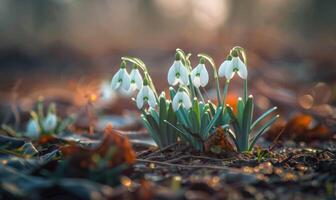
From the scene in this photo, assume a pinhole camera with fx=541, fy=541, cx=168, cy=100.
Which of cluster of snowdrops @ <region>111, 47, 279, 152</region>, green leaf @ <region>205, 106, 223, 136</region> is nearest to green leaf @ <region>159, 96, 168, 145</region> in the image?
cluster of snowdrops @ <region>111, 47, 279, 152</region>

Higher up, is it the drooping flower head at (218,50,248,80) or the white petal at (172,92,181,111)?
the drooping flower head at (218,50,248,80)

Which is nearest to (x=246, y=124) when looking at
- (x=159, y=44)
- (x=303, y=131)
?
(x=303, y=131)

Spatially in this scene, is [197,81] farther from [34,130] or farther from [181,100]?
[34,130]

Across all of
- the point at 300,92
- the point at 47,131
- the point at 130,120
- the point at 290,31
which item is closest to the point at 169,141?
the point at 47,131

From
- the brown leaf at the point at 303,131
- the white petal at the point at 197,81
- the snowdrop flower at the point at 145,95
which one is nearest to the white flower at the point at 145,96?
the snowdrop flower at the point at 145,95

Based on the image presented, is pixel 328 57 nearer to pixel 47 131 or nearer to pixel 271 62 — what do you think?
pixel 271 62

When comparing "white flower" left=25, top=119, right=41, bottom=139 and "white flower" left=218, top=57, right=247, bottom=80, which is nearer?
"white flower" left=218, top=57, right=247, bottom=80

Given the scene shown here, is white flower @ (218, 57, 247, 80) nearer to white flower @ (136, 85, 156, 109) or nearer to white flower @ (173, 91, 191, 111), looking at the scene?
white flower @ (173, 91, 191, 111)
